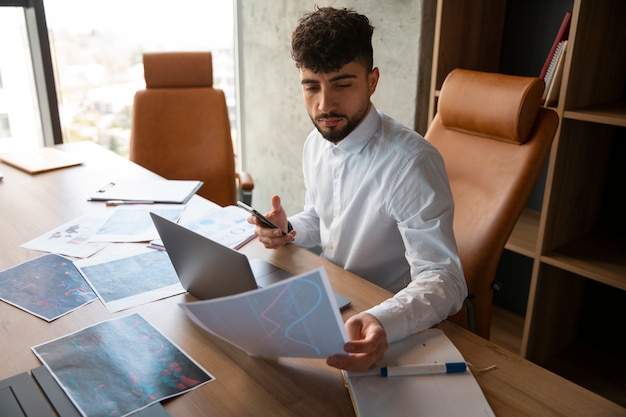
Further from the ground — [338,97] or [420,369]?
[338,97]

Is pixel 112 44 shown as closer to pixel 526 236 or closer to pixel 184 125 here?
pixel 184 125

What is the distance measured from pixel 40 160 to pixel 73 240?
88cm

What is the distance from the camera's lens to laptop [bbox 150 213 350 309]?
1.02 m

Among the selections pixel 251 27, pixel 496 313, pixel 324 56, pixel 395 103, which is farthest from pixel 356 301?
pixel 251 27

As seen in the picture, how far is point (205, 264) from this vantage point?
1113 mm

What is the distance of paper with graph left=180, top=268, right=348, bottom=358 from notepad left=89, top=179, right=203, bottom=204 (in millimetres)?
963

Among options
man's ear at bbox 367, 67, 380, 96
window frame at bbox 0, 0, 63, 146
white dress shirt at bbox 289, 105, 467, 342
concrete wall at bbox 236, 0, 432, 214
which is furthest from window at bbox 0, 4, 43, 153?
man's ear at bbox 367, 67, 380, 96

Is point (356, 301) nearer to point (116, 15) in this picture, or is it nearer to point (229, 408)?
point (229, 408)

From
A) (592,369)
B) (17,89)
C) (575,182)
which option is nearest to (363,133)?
(575,182)

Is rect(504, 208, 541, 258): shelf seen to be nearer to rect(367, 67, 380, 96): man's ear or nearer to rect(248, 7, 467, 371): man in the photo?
rect(248, 7, 467, 371): man

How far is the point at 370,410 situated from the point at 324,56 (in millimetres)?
807

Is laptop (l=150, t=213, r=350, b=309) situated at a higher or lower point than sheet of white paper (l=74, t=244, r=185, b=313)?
higher

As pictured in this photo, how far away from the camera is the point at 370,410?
89 cm

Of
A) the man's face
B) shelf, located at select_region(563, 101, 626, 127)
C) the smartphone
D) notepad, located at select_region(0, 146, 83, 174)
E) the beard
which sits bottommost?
notepad, located at select_region(0, 146, 83, 174)
